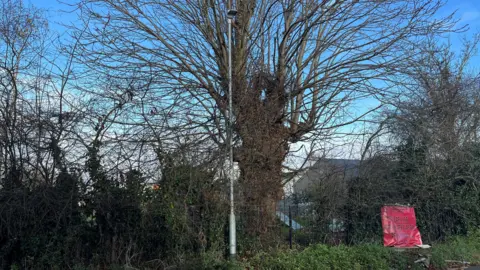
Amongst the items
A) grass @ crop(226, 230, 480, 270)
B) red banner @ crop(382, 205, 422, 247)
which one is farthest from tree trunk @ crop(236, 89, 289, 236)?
red banner @ crop(382, 205, 422, 247)

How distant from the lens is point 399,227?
15.0 m

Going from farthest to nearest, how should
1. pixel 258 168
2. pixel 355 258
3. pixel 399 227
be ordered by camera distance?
pixel 399 227 < pixel 258 168 < pixel 355 258

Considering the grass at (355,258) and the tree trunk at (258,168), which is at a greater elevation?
the tree trunk at (258,168)

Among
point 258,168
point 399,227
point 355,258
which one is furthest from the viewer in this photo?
point 399,227

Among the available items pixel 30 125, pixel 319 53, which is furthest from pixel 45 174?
pixel 319 53

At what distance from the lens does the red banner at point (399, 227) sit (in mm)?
14673

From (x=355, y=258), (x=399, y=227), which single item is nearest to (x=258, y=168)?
(x=355, y=258)

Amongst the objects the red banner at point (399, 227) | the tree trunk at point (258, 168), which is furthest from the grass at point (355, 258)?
the tree trunk at point (258, 168)

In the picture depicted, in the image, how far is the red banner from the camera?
14673 mm

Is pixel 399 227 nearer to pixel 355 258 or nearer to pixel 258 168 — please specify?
pixel 355 258

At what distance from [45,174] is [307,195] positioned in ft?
24.9

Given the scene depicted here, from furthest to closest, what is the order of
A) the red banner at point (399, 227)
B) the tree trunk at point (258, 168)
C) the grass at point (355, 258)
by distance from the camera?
the red banner at point (399, 227), the tree trunk at point (258, 168), the grass at point (355, 258)

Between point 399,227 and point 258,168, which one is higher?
point 258,168

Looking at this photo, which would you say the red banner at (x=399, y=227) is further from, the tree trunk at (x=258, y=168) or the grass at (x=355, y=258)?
the tree trunk at (x=258, y=168)
